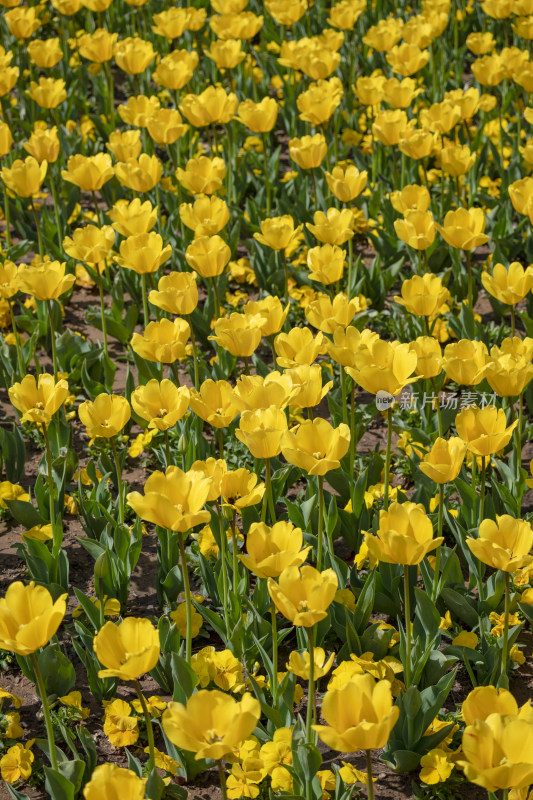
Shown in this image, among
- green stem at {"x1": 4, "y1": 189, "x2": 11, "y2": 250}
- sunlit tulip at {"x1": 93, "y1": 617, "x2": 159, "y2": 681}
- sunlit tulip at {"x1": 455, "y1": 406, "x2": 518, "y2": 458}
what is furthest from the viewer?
green stem at {"x1": 4, "y1": 189, "x2": 11, "y2": 250}

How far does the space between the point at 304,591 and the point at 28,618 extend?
0.61 metres

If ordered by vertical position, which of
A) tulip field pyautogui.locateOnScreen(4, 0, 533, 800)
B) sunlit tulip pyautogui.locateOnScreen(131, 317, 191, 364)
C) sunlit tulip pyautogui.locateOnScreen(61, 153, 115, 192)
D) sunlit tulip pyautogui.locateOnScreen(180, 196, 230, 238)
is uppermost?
sunlit tulip pyautogui.locateOnScreen(61, 153, 115, 192)

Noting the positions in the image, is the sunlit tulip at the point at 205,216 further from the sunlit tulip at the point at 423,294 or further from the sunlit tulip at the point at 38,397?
the sunlit tulip at the point at 38,397

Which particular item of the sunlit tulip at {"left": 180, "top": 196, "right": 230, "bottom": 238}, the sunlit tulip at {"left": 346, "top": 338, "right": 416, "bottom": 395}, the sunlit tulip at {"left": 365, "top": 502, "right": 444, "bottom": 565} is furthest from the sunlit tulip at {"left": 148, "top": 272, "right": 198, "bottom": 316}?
the sunlit tulip at {"left": 365, "top": 502, "right": 444, "bottom": 565}

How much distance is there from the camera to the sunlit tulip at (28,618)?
2146mm

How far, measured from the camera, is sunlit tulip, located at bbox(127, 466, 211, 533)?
7.70 ft

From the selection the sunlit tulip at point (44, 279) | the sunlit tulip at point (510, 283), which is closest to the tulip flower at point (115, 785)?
the sunlit tulip at point (44, 279)

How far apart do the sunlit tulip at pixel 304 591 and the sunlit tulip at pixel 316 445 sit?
38 cm

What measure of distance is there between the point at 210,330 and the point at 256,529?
7.30ft

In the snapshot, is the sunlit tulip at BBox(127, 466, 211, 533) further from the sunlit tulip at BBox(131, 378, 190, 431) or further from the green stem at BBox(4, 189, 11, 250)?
the green stem at BBox(4, 189, 11, 250)

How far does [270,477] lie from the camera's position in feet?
10.5

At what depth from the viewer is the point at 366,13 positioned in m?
7.10

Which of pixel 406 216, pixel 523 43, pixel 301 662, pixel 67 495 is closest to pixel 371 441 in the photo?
pixel 406 216

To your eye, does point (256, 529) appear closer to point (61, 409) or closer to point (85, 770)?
point (85, 770)
